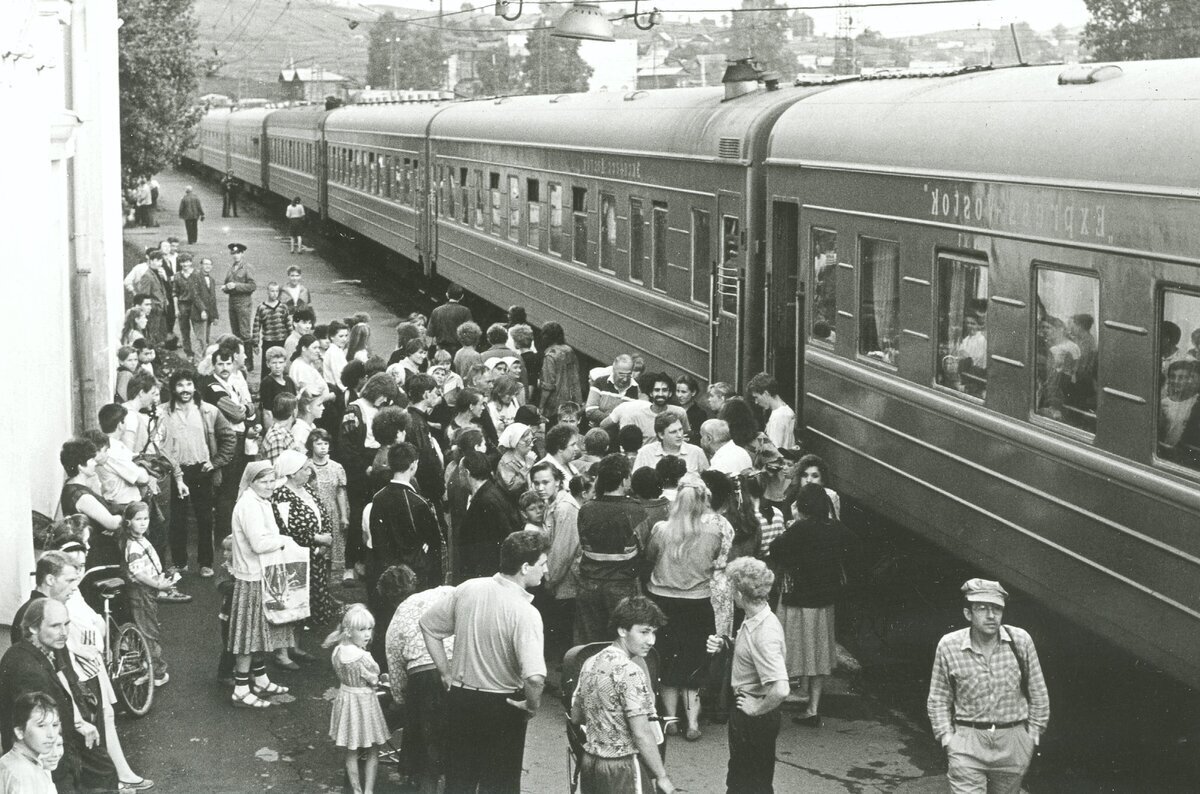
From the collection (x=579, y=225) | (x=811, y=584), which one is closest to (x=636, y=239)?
(x=579, y=225)

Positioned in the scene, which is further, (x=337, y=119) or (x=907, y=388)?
(x=337, y=119)

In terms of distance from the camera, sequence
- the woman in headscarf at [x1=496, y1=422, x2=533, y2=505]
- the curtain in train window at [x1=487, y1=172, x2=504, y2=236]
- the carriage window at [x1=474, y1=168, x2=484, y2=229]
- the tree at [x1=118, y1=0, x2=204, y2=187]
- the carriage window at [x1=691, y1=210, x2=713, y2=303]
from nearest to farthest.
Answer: the woman in headscarf at [x1=496, y1=422, x2=533, y2=505], the carriage window at [x1=691, y1=210, x2=713, y2=303], the curtain in train window at [x1=487, y1=172, x2=504, y2=236], the carriage window at [x1=474, y1=168, x2=484, y2=229], the tree at [x1=118, y1=0, x2=204, y2=187]

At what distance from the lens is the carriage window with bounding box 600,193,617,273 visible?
1742 cm

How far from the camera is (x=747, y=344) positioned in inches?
525

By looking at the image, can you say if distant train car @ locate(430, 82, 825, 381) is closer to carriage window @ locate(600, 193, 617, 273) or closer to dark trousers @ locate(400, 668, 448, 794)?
carriage window @ locate(600, 193, 617, 273)

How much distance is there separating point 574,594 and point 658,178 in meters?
7.10

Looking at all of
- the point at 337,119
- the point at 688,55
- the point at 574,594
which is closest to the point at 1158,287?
the point at 574,594

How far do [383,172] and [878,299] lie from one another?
23.0 meters

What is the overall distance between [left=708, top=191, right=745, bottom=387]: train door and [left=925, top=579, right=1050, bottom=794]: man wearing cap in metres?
6.37

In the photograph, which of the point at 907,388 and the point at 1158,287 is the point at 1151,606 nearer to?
the point at 1158,287

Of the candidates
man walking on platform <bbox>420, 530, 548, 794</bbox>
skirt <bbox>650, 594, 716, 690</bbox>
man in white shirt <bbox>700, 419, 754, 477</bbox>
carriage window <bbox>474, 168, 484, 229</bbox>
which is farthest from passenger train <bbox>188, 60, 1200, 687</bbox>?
carriage window <bbox>474, 168, 484, 229</bbox>

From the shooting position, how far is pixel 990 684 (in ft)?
23.3

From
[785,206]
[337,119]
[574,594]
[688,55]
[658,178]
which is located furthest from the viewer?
[688,55]

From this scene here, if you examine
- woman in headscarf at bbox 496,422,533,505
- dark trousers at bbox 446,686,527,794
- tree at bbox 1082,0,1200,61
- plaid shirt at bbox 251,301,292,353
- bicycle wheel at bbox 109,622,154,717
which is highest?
tree at bbox 1082,0,1200,61
